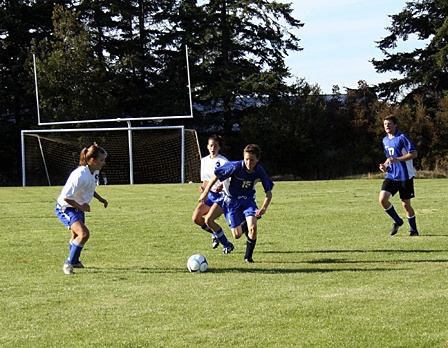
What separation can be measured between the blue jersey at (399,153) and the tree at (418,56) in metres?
33.3

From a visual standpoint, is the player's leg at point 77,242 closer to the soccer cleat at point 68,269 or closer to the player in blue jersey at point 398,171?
the soccer cleat at point 68,269

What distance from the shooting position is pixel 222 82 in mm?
44312

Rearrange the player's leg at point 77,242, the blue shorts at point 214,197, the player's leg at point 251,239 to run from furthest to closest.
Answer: the blue shorts at point 214,197 → the player's leg at point 251,239 → the player's leg at point 77,242

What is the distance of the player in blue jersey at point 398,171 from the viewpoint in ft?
40.7

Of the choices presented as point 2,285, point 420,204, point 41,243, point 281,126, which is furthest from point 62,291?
point 281,126

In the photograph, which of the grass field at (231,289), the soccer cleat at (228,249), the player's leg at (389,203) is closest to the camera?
the grass field at (231,289)

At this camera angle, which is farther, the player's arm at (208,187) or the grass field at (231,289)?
A: the player's arm at (208,187)

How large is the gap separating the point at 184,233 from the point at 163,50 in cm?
3461

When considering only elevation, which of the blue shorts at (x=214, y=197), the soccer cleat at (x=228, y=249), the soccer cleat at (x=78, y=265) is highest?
the blue shorts at (x=214, y=197)

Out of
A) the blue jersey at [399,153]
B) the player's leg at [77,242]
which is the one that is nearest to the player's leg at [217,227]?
the player's leg at [77,242]

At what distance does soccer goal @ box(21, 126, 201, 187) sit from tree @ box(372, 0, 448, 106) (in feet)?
48.9

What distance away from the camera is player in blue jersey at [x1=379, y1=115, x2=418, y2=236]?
12.4 m

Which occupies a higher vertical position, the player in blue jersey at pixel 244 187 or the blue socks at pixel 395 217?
the player in blue jersey at pixel 244 187

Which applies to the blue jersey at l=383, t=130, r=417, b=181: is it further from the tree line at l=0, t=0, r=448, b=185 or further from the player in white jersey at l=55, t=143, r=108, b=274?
the tree line at l=0, t=0, r=448, b=185
